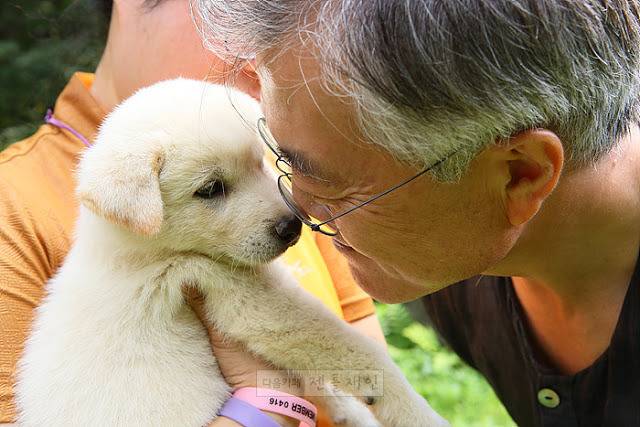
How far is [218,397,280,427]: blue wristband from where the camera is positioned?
1930 millimetres

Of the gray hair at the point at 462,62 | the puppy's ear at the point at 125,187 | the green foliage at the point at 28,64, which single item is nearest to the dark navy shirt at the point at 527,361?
the gray hair at the point at 462,62

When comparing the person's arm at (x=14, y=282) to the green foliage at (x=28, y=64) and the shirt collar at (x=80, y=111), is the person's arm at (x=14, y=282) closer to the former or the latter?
the shirt collar at (x=80, y=111)

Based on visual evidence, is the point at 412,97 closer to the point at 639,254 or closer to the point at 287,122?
the point at 287,122

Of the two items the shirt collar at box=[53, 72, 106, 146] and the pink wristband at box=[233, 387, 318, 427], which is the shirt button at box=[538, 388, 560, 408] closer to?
the pink wristband at box=[233, 387, 318, 427]

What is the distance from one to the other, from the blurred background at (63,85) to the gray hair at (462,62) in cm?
144

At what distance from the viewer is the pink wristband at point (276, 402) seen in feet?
6.38

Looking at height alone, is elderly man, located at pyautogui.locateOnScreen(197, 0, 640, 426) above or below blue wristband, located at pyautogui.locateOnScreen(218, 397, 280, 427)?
above

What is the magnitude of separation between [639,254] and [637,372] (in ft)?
1.09

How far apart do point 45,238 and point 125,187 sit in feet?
1.24

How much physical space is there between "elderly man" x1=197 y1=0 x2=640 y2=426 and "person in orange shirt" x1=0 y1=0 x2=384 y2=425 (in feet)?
1.18

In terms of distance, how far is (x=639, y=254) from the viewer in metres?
2.08

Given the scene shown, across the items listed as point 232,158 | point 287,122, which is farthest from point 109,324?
point 287,122

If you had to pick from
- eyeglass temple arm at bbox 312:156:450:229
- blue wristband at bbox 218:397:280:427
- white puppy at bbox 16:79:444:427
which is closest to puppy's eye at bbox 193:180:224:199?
white puppy at bbox 16:79:444:427

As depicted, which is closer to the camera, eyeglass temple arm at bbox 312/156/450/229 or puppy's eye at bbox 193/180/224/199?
eyeglass temple arm at bbox 312/156/450/229
